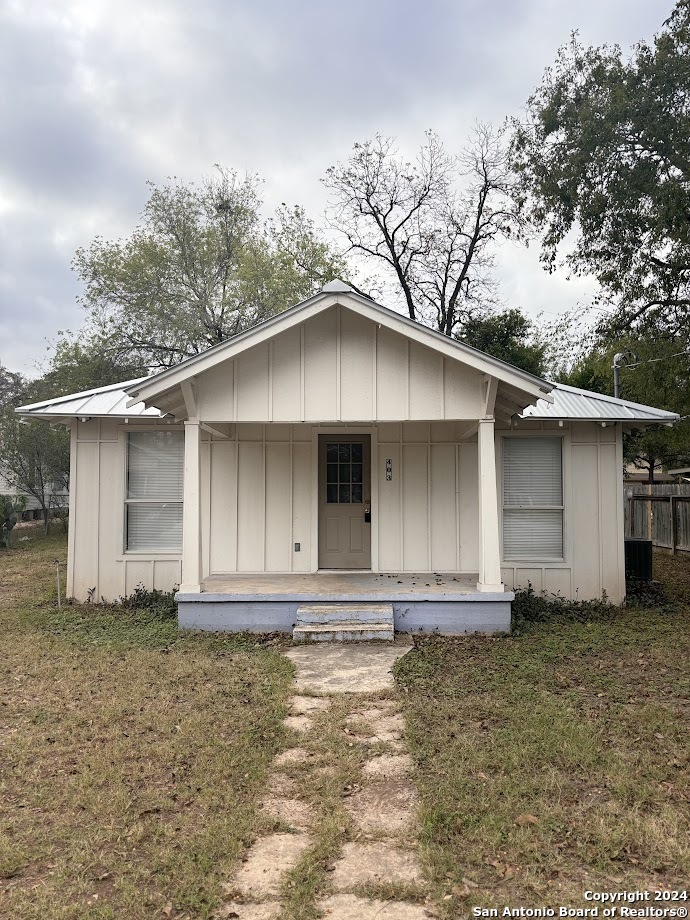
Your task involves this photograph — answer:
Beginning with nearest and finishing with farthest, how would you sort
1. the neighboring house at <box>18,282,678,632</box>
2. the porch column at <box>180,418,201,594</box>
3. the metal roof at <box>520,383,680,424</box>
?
the porch column at <box>180,418,201,594</box> → the metal roof at <box>520,383,680,424</box> → the neighboring house at <box>18,282,678,632</box>

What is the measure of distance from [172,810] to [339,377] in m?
4.84

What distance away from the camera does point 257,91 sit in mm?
14617

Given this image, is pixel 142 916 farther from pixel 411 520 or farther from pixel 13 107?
pixel 13 107

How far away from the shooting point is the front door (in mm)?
9086

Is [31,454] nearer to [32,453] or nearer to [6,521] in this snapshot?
[32,453]

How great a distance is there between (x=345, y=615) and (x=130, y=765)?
11.6 feet

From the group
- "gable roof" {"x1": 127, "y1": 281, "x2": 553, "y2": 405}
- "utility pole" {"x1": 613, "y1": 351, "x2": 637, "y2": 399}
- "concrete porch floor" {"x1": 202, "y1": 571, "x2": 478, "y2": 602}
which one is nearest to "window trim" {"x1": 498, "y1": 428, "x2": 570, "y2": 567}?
"concrete porch floor" {"x1": 202, "y1": 571, "x2": 478, "y2": 602}

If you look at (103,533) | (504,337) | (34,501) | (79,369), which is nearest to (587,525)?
(103,533)

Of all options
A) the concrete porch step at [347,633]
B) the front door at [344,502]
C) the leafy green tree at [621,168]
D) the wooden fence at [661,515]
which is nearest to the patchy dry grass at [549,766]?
the concrete porch step at [347,633]

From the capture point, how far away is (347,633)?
702 cm

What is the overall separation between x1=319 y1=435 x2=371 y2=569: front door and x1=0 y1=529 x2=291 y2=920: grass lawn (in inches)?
94.2

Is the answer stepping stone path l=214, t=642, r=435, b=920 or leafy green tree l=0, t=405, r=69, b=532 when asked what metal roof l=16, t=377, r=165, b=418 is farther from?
leafy green tree l=0, t=405, r=69, b=532

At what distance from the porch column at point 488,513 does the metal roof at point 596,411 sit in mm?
1380

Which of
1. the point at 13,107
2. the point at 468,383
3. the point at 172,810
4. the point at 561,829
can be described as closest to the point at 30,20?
the point at 13,107
